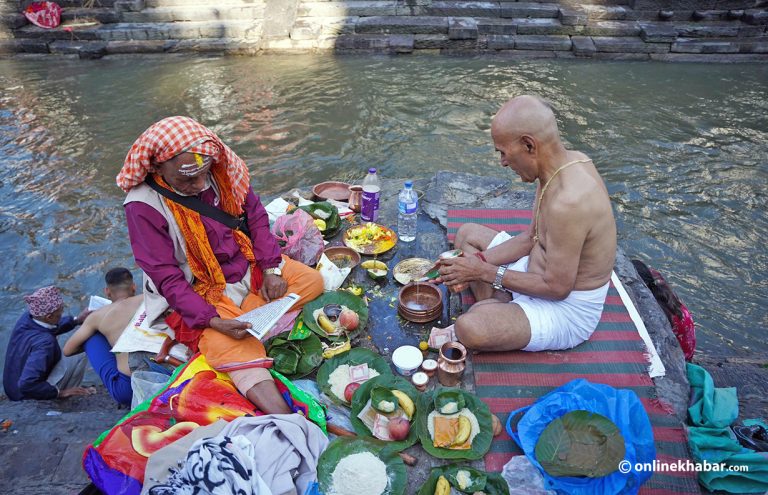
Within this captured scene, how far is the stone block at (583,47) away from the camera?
1211 centimetres

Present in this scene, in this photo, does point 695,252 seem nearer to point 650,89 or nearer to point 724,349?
point 724,349

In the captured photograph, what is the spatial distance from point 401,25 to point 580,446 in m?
12.1

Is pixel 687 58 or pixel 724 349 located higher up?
pixel 687 58

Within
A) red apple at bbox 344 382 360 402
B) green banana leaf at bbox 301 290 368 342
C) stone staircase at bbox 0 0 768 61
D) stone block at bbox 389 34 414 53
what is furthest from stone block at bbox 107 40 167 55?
red apple at bbox 344 382 360 402

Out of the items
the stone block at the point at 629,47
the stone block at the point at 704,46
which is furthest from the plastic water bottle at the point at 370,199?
the stone block at the point at 704,46

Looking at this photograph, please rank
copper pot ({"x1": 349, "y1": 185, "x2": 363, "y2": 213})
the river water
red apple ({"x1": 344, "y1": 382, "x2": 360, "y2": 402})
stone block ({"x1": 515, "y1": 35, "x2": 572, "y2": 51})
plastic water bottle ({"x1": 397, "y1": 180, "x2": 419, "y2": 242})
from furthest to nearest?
1. stone block ({"x1": 515, "y1": 35, "x2": 572, "y2": 51})
2. the river water
3. copper pot ({"x1": 349, "y1": 185, "x2": 363, "y2": 213})
4. plastic water bottle ({"x1": 397, "y1": 180, "x2": 419, "y2": 242})
5. red apple ({"x1": 344, "y1": 382, "x2": 360, "y2": 402})

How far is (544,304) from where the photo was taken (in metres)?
3.63

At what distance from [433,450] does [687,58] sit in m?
13.0

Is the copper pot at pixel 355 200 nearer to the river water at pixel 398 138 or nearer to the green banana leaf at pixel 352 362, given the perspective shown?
the green banana leaf at pixel 352 362

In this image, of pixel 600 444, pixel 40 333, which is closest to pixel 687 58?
pixel 600 444

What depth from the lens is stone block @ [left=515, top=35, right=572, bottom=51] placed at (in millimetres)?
12281

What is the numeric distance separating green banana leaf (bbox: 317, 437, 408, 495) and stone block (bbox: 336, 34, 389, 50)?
11351 mm

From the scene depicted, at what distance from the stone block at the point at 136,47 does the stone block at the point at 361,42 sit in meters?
4.56

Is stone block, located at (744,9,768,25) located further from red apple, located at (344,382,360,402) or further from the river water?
red apple, located at (344,382,360,402)
